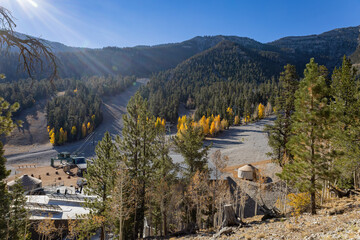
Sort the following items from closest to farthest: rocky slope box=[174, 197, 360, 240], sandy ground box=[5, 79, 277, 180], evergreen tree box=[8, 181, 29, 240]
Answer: rocky slope box=[174, 197, 360, 240], evergreen tree box=[8, 181, 29, 240], sandy ground box=[5, 79, 277, 180]

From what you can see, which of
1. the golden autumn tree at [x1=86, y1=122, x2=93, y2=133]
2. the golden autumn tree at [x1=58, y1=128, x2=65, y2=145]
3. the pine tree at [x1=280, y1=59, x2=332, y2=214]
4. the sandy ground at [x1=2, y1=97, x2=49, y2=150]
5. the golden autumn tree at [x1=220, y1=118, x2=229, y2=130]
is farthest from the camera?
the golden autumn tree at [x1=86, y1=122, x2=93, y2=133]

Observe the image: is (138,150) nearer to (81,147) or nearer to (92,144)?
(92,144)

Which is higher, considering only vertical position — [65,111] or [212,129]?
[65,111]

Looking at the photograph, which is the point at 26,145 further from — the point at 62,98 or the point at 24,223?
the point at 24,223

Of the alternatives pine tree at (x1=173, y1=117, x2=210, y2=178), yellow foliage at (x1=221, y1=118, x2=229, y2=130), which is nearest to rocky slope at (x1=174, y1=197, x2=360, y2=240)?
pine tree at (x1=173, y1=117, x2=210, y2=178)

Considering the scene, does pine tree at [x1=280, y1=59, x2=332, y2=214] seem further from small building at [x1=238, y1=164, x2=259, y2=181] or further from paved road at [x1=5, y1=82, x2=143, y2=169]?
paved road at [x1=5, y1=82, x2=143, y2=169]

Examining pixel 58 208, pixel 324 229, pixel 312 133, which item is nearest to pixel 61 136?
pixel 58 208

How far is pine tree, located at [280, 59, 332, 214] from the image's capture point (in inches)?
488

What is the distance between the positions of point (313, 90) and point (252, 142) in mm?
57006

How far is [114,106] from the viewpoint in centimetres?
13488

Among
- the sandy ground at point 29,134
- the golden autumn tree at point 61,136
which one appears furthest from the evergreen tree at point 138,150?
the sandy ground at point 29,134

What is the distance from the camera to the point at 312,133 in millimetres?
12766

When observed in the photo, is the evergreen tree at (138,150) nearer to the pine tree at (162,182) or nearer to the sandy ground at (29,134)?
the pine tree at (162,182)

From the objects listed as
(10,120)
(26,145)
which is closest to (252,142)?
(10,120)
